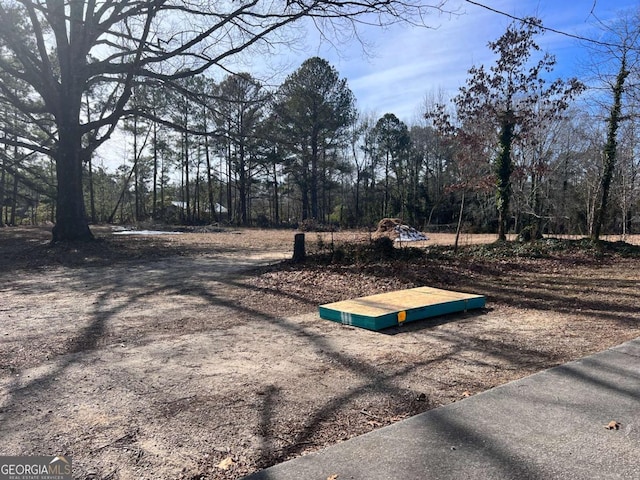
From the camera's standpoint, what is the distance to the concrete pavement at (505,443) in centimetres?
226

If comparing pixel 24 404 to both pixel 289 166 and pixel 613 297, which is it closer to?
pixel 613 297

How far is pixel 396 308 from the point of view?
17.6 feet

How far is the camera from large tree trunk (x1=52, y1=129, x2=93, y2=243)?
45.6ft

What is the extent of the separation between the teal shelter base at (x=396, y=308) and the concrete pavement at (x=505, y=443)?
74.2 inches

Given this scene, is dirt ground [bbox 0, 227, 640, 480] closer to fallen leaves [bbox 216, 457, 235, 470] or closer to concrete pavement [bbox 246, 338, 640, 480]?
fallen leaves [bbox 216, 457, 235, 470]

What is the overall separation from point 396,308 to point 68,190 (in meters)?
12.5

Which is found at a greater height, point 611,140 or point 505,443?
point 611,140

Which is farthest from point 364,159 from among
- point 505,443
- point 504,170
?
point 505,443

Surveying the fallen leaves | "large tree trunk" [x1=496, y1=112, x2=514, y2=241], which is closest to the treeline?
"large tree trunk" [x1=496, y1=112, x2=514, y2=241]

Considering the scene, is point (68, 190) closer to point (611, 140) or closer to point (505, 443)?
point (505, 443)

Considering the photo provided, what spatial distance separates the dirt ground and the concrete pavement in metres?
0.21

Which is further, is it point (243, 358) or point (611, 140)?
point (611, 140)

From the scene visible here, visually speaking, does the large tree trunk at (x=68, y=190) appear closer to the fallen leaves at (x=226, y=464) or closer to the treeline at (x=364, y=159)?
the treeline at (x=364, y=159)

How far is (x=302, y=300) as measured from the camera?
6824mm
